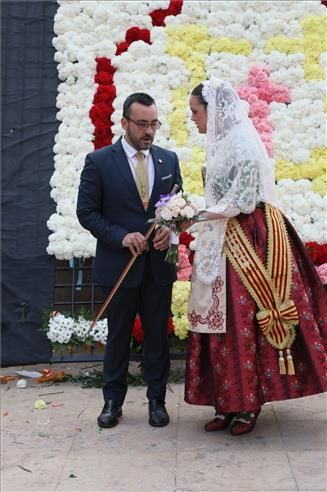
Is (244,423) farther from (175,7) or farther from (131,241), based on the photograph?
(175,7)

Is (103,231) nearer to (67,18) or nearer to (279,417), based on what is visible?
(279,417)

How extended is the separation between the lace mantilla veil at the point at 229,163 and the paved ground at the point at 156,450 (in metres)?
0.86

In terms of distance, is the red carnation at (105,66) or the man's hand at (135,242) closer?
the man's hand at (135,242)

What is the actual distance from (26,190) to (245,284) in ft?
6.91

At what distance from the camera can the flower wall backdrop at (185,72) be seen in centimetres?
505

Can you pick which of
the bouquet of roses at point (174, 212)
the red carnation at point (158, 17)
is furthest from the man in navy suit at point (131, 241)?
the red carnation at point (158, 17)

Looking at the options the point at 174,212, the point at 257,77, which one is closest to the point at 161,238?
the point at 174,212

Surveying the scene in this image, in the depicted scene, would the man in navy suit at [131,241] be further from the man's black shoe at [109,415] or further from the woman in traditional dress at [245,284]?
the woman in traditional dress at [245,284]

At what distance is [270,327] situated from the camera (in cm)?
363

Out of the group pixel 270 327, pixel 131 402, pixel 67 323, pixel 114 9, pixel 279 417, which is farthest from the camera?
pixel 114 9

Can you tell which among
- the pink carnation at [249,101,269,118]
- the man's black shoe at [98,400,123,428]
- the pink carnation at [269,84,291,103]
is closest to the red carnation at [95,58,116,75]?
the pink carnation at [249,101,269,118]

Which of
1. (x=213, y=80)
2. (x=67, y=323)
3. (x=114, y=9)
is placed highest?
(x=114, y=9)

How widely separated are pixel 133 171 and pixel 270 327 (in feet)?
3.61

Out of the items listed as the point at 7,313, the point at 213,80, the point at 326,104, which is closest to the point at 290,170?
the point at 326,104
